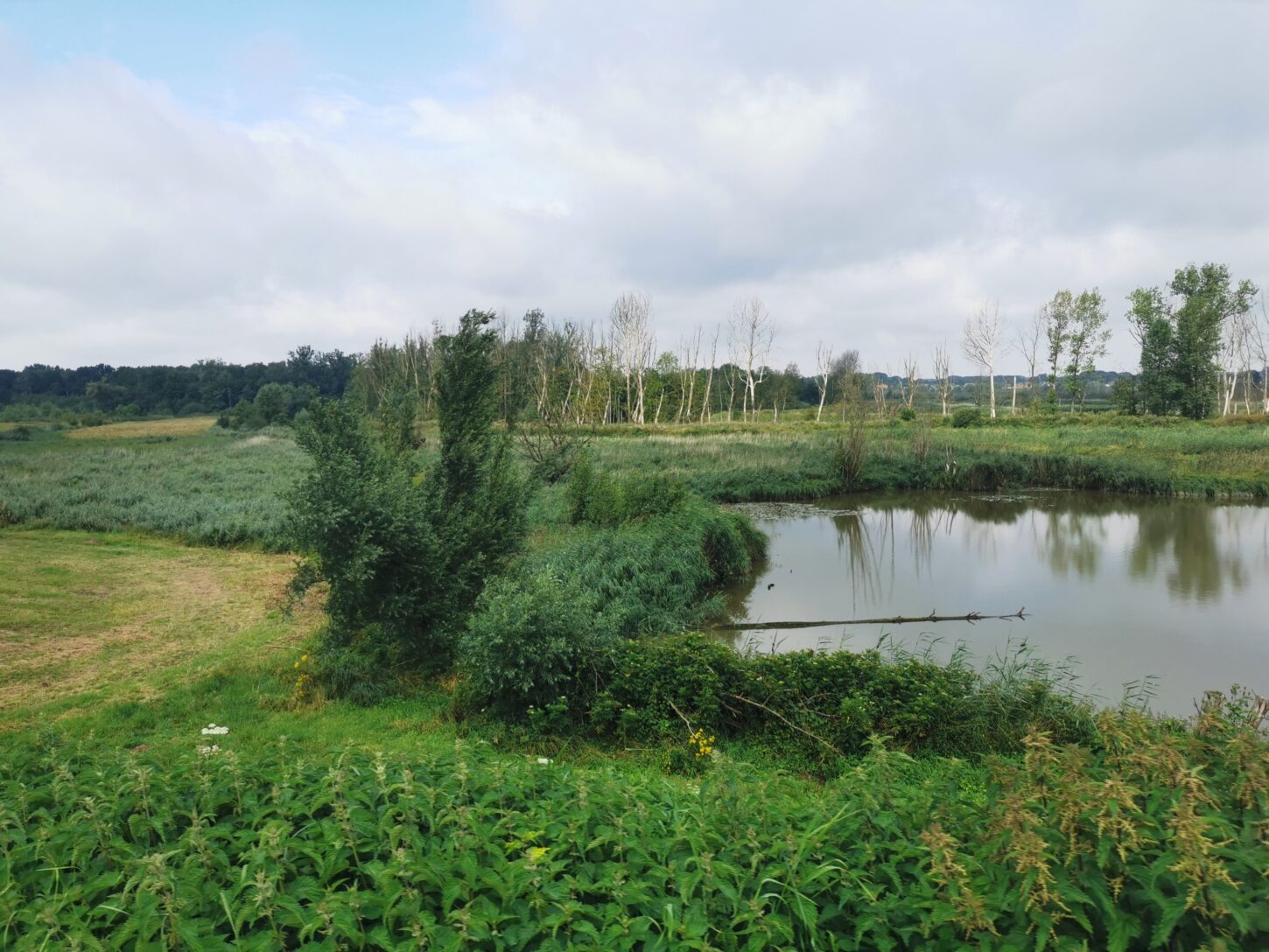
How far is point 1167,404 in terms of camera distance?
159ft

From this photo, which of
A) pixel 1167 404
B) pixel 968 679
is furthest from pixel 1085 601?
pixel 1167 404

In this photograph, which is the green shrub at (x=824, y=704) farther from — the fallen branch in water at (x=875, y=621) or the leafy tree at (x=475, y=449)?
the fallen branch in water at (x=875, y=621)

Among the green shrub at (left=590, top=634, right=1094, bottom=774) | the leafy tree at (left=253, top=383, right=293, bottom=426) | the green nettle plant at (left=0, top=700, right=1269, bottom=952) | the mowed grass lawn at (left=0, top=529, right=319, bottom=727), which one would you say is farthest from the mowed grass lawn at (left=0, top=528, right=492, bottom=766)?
the leafy tree at (left=253, top=383, right=293, bottom=426)

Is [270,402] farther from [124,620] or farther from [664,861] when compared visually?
[664,861]

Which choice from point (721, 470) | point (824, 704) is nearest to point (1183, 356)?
point (721, 470)

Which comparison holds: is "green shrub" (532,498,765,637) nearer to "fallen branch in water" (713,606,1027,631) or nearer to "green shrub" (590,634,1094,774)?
"fallen branch in water" (713,606,1027,631)

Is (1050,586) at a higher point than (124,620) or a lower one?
lower

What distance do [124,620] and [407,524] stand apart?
532 cm

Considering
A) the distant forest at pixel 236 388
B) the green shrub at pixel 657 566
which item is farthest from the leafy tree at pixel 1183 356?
the green shrub at pixel 657 566

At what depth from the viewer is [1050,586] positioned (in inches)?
526

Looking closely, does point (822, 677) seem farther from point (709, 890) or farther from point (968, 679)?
point (709, 890)

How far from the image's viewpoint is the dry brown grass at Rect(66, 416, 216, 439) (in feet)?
128

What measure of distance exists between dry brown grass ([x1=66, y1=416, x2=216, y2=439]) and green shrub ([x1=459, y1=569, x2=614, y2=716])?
129ft

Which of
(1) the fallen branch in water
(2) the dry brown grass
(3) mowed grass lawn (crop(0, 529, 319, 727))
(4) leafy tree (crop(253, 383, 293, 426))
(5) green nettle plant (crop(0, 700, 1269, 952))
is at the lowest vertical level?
(1) the fallen branch in water
